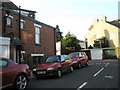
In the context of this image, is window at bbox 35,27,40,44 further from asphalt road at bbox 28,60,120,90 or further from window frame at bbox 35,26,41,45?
asphalt road at bbox 28,60,120,90

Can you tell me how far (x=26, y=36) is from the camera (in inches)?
718

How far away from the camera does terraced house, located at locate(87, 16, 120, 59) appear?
1763 inches

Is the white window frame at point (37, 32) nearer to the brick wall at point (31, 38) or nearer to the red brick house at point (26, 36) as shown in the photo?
the red brick house at point (26, 36)

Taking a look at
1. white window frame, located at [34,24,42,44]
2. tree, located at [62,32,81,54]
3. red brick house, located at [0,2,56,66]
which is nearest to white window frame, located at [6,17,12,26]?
red brick house, located at [0,2,56,66]

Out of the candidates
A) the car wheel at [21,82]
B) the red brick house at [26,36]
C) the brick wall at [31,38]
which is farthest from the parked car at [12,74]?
the brick wall at [31,38]

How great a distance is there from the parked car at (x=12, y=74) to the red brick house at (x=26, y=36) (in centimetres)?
594

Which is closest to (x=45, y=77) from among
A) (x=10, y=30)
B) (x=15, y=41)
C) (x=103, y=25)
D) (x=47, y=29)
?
(x=15, y=41)

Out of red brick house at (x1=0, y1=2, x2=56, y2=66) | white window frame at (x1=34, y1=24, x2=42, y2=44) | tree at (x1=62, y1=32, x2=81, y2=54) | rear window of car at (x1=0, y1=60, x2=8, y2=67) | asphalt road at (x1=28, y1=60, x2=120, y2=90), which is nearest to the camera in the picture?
rear window of car at (x1=0, y1=60, x2=8, y2=67)

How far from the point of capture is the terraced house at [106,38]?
44.8 meters

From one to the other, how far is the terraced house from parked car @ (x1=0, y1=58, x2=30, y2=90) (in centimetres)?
3948

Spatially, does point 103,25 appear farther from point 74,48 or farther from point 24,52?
point 24,52

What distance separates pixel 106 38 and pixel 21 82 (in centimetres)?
4206

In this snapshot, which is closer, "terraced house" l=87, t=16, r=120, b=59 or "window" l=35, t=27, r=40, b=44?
"window" l=35, t=27, r=40, b=44

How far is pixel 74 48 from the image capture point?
4172 cm
